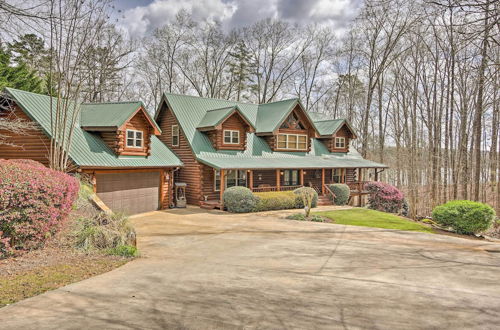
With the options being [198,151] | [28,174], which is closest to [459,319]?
[28,174]

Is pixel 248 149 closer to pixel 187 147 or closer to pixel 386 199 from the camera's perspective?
pixel 187 147

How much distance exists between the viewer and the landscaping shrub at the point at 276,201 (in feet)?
63.9

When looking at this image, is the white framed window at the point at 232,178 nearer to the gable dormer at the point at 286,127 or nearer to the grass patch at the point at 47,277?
the gable dormer at the point at 286,127

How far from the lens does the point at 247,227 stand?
47.2 ft

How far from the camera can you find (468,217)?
15.7 m

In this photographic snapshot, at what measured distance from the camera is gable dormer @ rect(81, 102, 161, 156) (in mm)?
17125

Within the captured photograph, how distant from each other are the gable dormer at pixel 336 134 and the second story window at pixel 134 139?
1621cm

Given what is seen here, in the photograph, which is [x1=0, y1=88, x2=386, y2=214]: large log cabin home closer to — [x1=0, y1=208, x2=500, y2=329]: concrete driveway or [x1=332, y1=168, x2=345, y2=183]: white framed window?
[x1=332, y1=168, x2=345, y2=183]: white framed window

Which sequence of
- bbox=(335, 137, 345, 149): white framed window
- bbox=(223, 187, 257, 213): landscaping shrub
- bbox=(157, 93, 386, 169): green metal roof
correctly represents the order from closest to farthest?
bbox=(223, 187, 257, 213): landscaping shrub → bbox=(157, 93, 386, 169): green metal roof → bbox=(335, 137, 345, 149): white framed window

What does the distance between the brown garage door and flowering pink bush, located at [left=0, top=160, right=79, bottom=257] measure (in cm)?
772

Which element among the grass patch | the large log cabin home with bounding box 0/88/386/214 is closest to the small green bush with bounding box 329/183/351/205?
the large log cabin home with bounding box 0/88/386/214

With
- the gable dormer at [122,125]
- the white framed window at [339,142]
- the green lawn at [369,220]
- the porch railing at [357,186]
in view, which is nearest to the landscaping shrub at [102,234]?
the gable dormer at [122,125]

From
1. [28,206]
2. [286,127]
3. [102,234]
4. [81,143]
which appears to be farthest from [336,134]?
[28,206]

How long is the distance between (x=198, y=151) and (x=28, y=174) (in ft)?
45.8
